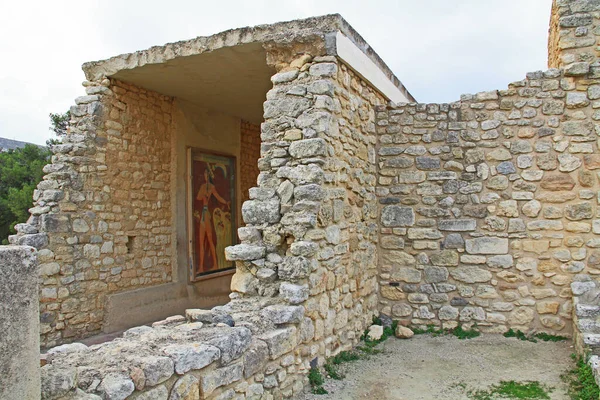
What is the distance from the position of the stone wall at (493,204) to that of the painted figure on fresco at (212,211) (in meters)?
3.08

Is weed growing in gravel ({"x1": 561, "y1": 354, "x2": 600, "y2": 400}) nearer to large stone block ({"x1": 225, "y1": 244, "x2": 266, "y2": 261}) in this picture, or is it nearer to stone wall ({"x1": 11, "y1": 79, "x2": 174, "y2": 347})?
large stone block ({"x1": 225, "y1": 244, "x2": 266, "y2": 261})

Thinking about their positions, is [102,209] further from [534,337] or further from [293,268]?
[534,337]

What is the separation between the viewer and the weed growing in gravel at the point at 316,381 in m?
4.18

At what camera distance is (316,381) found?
167 inches

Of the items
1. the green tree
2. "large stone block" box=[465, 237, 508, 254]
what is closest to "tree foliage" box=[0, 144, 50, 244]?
the green tree

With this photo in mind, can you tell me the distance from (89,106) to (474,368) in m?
5.39

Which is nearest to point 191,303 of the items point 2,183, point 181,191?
point 181,191

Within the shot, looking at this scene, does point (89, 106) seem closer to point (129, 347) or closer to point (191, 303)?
point (191, 303)

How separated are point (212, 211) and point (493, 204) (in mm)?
4379

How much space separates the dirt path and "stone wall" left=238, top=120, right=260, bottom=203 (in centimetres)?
441

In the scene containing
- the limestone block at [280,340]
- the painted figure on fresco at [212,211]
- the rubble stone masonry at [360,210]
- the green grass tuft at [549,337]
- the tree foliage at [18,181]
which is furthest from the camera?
the tree foliage at [18,181]

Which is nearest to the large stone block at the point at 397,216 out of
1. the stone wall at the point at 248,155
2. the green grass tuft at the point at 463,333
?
the green grass tuft at the point at 463,333

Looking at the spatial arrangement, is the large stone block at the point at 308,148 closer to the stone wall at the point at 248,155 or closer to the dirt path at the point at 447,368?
the dirt path at the point at 447,368

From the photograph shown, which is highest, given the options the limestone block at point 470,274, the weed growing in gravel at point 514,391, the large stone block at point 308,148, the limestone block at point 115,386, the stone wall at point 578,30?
the stone wall at point 578,30
